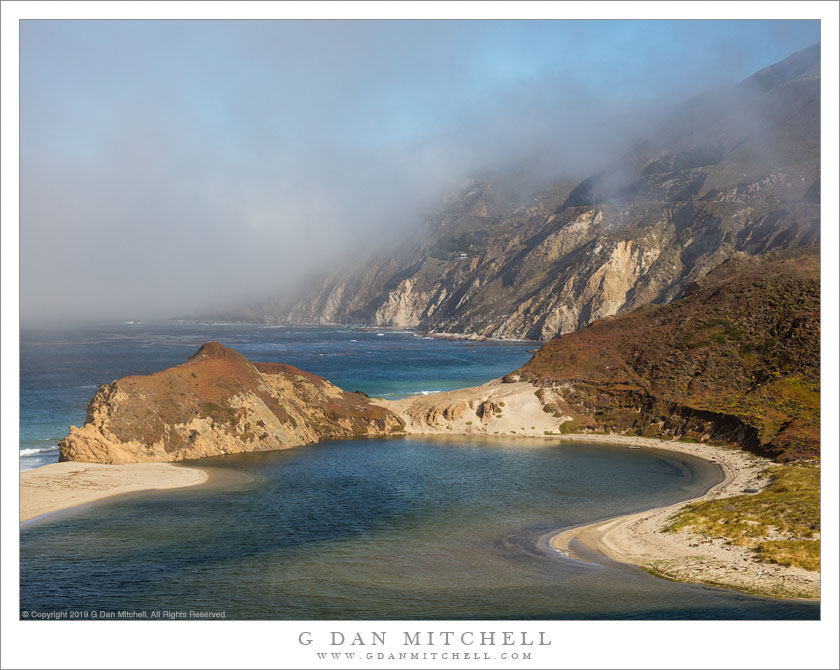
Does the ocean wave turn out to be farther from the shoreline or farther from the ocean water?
the shoreline

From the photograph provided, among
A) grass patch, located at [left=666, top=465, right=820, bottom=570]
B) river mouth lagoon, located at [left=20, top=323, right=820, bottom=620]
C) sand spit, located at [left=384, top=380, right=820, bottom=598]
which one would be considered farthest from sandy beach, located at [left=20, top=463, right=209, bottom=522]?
grass patch, located at [left=666, top=465, right=820, bottom=570]

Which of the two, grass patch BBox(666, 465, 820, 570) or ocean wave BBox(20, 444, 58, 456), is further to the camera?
ocean wave BBox(20, 444, 58, 456)

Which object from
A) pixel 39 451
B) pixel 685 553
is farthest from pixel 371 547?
pixel 39 451

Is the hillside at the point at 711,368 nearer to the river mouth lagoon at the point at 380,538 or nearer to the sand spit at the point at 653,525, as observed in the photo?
the sand spit at the point at 653,525

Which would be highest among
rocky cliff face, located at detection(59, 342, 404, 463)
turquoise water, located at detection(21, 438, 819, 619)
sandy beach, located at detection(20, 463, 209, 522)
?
rocky cliff face, located at detection(59, 342, 404, 463)

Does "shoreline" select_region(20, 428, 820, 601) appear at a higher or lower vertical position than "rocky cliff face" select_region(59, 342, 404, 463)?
lower

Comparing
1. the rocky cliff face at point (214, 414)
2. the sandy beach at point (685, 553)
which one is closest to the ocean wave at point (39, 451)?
the rocky cliff face at point (214, 414)
